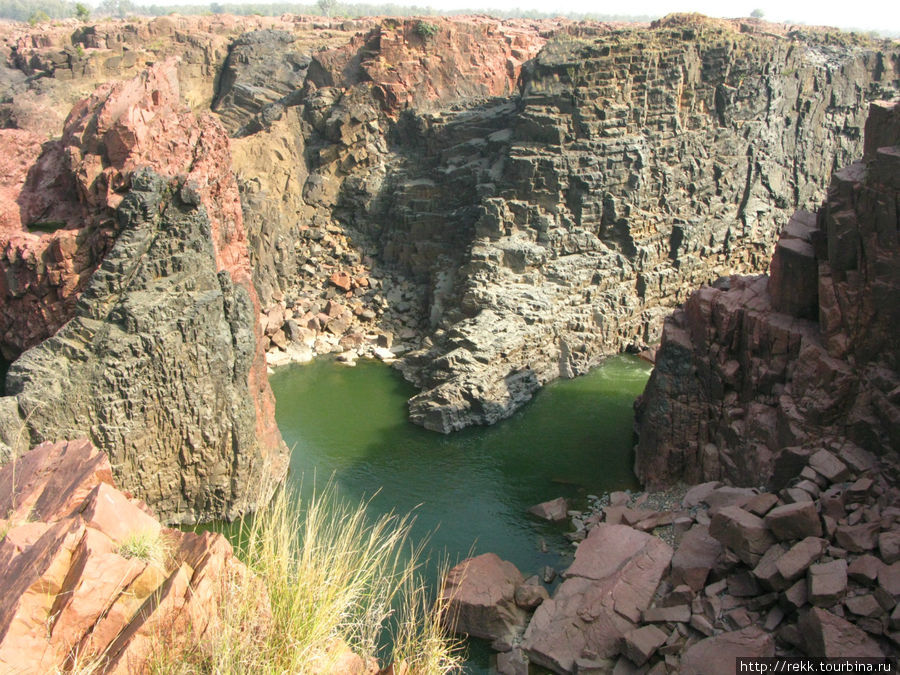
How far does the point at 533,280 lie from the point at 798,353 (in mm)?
13657

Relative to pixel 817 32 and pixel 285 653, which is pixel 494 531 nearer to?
pixel 285 653

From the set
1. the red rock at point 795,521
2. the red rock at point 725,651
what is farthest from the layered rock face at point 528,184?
the red rock at point 725,651

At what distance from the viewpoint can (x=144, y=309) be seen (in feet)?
54.2

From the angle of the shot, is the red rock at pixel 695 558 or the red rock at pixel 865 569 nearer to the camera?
the red rock at pixel 865 569

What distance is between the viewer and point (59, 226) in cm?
1802

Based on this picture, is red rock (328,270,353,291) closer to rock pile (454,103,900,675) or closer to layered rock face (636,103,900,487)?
layered rock face (636,103,900,487)

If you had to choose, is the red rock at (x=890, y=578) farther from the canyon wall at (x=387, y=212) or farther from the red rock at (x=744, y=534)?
the canyon wall at (x=387, y=212)

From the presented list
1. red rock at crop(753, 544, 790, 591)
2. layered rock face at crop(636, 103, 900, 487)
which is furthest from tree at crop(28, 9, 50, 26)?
red rock at crop(753, 544, 790, 591)

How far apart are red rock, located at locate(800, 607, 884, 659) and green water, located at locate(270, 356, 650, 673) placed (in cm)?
676

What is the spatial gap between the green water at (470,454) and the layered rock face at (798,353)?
10.1 feet

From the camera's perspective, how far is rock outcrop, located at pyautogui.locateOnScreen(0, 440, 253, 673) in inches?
271

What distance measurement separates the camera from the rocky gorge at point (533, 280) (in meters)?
13.4

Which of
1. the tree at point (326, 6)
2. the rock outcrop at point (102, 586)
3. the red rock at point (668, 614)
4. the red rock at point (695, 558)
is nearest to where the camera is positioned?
the rock outcrop at point (102, 586)

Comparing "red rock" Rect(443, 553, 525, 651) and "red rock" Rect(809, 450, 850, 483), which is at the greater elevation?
"red rock" Rect(809, 450, 850, 483)
